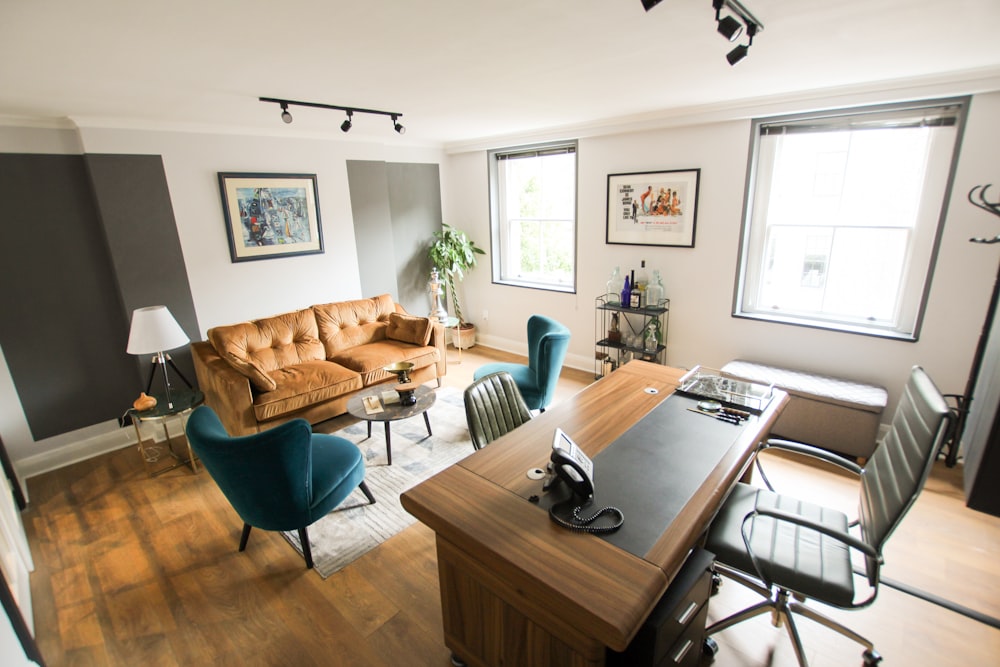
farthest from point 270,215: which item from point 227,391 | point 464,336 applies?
point 464,336

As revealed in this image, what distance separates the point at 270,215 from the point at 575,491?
12.6 ft

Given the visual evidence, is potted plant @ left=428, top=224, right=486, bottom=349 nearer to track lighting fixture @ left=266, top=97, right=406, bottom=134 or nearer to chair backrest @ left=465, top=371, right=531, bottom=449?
track lighting fixture @ left=266, top=97, right=406, bottom=134

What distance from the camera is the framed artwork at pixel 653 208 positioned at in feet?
12.8

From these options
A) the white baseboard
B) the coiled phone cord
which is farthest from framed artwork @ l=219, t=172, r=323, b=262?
the coiled phone cord

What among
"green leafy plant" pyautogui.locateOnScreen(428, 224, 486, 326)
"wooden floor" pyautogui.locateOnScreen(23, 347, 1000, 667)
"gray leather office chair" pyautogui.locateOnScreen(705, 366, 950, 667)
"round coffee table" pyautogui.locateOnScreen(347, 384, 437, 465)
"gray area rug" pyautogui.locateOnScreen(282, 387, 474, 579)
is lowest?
"wooden floor" pyautogui.locateOnScreen(23, 347, 1000, 667)

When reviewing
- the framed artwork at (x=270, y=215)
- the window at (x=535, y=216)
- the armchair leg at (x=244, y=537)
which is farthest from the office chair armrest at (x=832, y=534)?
the framed artwork at (x=270, y=215)

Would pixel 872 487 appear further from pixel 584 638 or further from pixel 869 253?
pixel 869 253

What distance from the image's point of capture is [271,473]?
6.83 feet

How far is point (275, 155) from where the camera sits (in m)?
4.11

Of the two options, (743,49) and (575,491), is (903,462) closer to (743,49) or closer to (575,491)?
(575,491)

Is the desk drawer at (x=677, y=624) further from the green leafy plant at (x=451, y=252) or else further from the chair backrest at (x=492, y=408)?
the green leafy plant at (x=451, y=252)

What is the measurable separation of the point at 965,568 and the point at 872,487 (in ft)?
3.63

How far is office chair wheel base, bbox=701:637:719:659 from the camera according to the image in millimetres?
1832

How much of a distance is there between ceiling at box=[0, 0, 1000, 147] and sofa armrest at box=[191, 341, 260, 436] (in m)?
1.77
